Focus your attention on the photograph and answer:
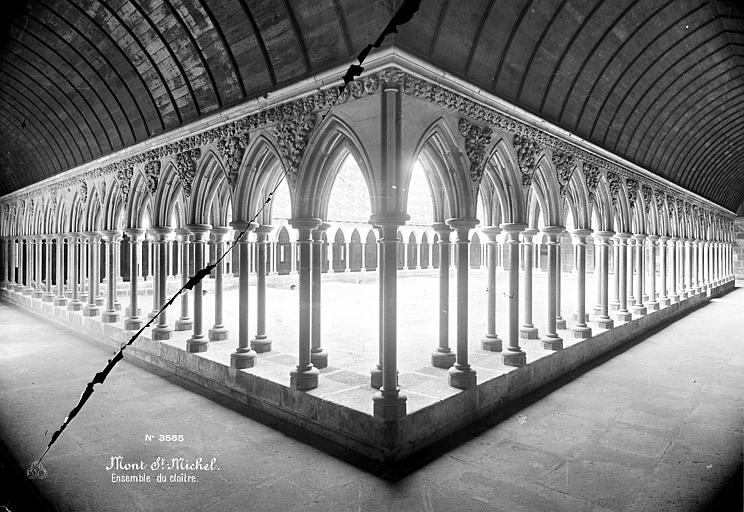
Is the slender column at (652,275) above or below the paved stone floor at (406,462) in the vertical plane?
above

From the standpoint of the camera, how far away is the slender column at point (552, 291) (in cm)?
655

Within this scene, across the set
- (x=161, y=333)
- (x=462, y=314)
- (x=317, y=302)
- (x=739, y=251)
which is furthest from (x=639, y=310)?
(x=739, y=251)

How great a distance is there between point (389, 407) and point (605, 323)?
6.04 metres

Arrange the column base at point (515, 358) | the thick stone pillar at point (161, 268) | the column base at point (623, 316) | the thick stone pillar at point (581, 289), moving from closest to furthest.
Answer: the column base at point (515, 358), the thick stone pillar at point (161, 268), the thick stone pillar at point (581, 289), the column base at point (623, 316)

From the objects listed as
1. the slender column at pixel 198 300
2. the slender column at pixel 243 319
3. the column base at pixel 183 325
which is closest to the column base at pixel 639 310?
the slender column at pixel 243 319

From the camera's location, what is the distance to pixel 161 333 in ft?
23.6

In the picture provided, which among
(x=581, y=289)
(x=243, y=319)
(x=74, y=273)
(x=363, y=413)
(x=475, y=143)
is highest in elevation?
(x=475, y=143)

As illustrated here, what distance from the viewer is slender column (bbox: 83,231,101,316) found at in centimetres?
1009

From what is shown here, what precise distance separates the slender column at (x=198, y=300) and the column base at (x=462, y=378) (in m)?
2.76

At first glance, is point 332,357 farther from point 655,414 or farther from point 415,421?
point 655,414

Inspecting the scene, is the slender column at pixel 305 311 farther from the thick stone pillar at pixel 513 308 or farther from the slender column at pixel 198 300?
the thick stone pillar at pixel 513 308

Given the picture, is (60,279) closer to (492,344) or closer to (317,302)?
(317,302)

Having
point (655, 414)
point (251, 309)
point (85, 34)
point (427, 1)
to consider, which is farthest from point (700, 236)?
point (85, 34)

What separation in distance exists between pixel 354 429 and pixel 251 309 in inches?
310
